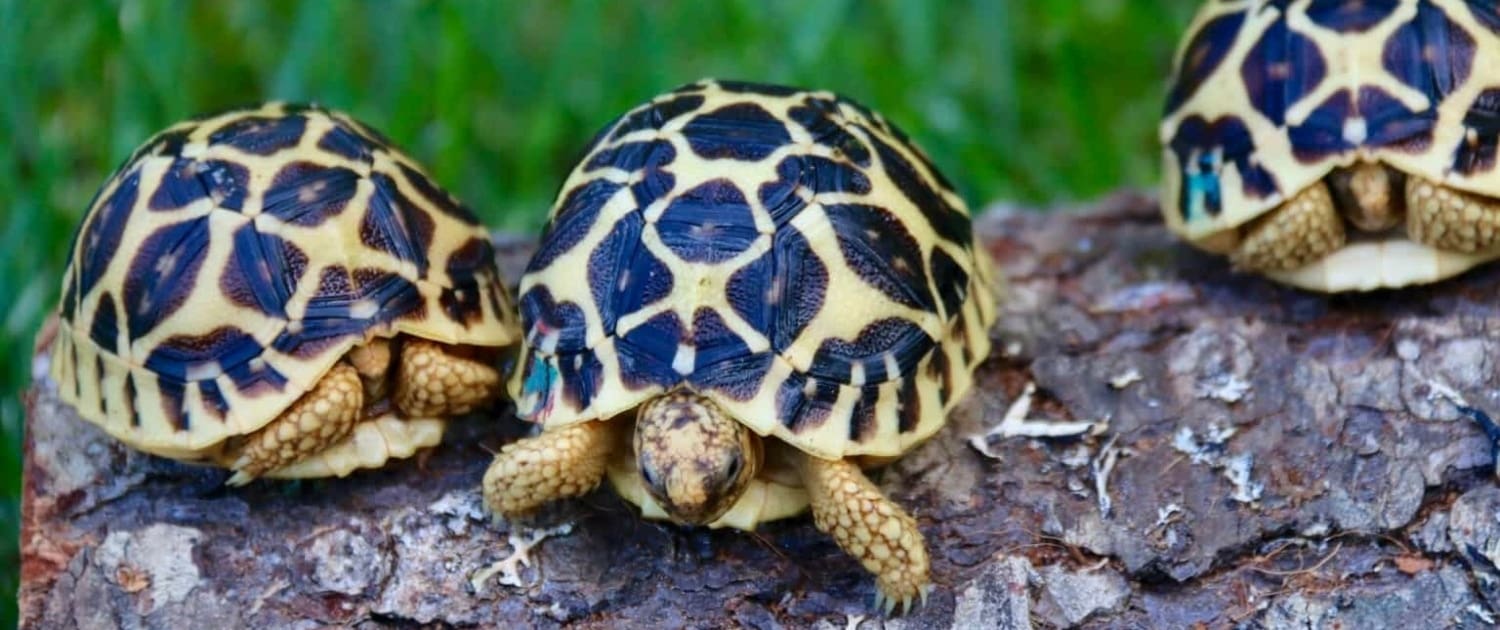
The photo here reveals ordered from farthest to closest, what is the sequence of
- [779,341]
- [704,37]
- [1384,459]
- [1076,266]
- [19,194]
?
[704,37] → [19,194] → [1076,266] → [1384,459] → [779,341]

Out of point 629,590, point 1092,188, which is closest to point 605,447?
point 629,590

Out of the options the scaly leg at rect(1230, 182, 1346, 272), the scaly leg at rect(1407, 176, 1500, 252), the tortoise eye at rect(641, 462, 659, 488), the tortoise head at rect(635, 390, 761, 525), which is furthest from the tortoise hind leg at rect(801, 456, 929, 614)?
the scaly leg at rect(1407, 176, 1500, 252)

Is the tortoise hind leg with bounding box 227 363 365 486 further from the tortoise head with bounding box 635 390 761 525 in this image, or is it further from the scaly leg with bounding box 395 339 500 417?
the tortoise head with bounding box 635 390 761 525

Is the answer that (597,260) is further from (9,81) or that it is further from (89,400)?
(9,81)

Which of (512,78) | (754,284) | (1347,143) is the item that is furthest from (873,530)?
(512,78)

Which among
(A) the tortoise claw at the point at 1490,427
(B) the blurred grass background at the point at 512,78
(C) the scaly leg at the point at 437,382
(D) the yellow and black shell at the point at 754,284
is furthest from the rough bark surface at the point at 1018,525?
(B) the blurred grass background at the point at 512,78

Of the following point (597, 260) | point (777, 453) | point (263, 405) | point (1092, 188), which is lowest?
point (1092, 188)
